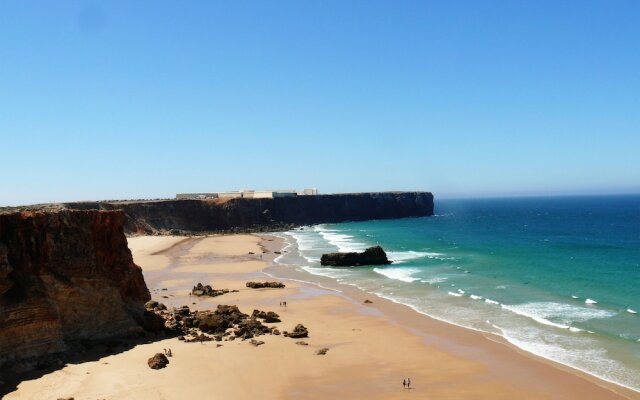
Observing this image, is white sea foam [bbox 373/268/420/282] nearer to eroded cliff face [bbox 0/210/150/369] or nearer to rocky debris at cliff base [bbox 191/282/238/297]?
rocky debris at cliff base [bbox 191/282/238/297]

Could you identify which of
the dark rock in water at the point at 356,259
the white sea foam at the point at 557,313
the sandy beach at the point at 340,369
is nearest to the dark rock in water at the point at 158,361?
the sandy beach at the point at 340,369

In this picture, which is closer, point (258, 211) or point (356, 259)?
point (356, 259)

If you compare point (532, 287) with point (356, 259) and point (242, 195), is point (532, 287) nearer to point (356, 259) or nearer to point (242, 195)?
point (356, 259)

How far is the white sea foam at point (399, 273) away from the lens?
4582 centimetres

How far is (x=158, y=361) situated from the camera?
20906 millimetres

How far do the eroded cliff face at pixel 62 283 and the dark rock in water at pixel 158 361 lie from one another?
3.58 meters

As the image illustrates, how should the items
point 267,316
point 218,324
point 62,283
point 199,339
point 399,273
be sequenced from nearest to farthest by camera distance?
1. point 62,283
2. point 199,339
3. point 218,324
4. point 267,316
5. point 399,273

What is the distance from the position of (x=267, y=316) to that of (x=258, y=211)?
88.1 metres

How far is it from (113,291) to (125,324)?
1655mm

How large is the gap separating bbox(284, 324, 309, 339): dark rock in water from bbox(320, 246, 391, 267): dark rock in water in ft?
89.8

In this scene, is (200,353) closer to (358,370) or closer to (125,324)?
(125,324)

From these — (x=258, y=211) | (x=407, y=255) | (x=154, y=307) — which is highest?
(x=258, y=211)

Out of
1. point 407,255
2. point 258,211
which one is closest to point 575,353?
point 407,255

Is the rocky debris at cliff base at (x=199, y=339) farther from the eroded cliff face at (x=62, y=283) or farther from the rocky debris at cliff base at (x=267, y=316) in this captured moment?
the rocky debris at cliff base at (x=267, y=316)
